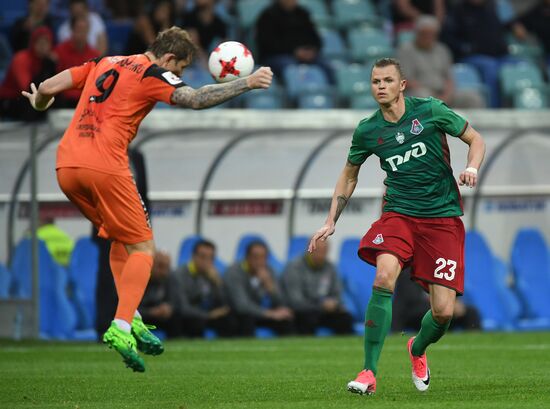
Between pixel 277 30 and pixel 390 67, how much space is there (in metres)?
11.1

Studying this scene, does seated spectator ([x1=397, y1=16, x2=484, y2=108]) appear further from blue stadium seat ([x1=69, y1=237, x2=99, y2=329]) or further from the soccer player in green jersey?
the soccer player in green jersey

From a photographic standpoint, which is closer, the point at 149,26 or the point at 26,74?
the point at 26,74

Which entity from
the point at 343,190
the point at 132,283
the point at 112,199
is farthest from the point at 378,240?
the point at 112,199

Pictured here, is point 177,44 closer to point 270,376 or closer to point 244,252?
point 270,376

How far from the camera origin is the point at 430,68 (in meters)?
20.3

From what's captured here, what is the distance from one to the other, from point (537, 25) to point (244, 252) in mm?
7889

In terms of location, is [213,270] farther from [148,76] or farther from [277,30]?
[148,76]

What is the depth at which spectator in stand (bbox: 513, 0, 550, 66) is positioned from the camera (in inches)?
921

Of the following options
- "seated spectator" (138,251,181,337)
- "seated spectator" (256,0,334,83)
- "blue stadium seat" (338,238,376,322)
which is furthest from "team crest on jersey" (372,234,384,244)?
"seated spectator" (256,0,334,83)

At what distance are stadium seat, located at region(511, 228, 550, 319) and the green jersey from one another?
9529mm

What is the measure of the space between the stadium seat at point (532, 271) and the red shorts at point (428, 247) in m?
9.49

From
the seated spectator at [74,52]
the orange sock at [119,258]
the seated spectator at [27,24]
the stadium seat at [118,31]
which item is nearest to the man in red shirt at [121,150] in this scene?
the orange sock at [119,258]

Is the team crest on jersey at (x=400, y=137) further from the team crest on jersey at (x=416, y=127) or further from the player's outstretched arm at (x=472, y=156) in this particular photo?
the player's outstretched arm at (x=472, y=156)

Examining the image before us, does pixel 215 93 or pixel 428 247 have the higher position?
pixel 215 93
